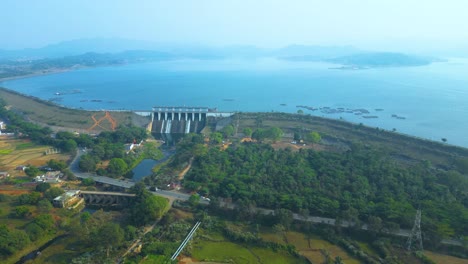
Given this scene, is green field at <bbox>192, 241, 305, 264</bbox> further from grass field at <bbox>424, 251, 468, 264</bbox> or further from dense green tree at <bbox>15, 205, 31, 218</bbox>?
dense green tree at <bbox>15, 205, 31, 218</bbox>

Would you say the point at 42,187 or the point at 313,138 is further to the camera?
the point at 313,138

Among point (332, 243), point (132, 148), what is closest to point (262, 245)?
point (332, 243)

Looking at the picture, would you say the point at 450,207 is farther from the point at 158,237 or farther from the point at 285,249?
the point at 158,237

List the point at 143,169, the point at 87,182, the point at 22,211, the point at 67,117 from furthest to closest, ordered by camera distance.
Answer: the point at 67,117
the point at 143,169
the point at 87,182
the point at 22,211

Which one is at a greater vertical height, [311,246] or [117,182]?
[117,182]

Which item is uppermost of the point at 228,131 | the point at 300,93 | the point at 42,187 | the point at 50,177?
the point at 300,93

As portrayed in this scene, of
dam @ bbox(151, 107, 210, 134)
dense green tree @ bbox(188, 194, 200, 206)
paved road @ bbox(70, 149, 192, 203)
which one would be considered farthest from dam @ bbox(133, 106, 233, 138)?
dense green tree @ bbox(188, 194, 200, 206)

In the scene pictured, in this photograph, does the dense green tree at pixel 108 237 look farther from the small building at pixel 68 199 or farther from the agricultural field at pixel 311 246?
the agricultural field at pixel 311 246

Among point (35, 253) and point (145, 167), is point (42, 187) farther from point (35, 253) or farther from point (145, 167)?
point (145, 167)

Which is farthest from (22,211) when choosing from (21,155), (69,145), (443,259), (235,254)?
(443,259)
